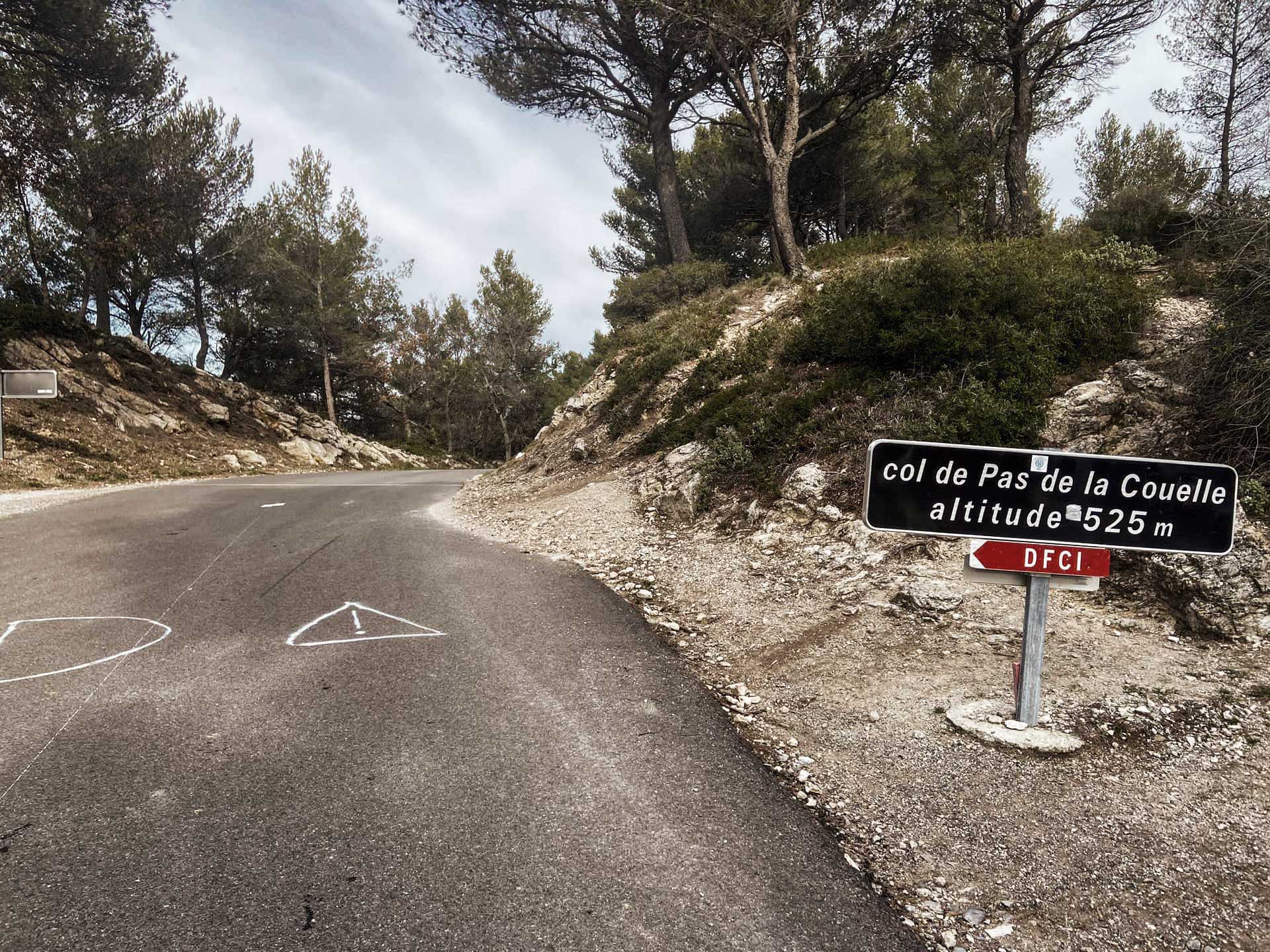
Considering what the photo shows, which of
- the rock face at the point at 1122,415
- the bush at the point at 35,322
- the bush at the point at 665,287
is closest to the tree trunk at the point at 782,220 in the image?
the bush at the point at 665,287

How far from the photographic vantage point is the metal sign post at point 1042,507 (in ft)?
10.6

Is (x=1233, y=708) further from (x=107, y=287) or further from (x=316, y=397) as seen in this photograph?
(x=316, y=397)

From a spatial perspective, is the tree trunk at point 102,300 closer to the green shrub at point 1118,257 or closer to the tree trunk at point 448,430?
the tree trunk at point 448,430

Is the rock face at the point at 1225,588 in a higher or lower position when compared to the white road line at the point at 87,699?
higher

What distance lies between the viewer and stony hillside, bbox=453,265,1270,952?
7.97ft

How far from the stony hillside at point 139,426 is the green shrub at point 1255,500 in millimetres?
21350

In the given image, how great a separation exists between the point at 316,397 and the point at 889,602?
4131 centimetres

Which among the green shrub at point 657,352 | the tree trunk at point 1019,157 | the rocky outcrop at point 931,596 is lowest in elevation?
the rocky outcrop at point 931,596

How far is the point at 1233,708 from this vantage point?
3559mm

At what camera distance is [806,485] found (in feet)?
24.1

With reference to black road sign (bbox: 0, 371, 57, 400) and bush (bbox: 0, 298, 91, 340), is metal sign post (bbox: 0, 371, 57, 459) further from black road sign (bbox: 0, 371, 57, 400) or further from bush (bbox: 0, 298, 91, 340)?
bush (bbox: 0, 298, 91, 340)

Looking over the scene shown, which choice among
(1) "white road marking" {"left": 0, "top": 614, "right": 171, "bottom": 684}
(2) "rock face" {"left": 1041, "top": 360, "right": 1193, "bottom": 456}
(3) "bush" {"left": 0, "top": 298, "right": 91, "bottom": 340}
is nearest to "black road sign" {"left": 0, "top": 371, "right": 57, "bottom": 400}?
(1) "white road marking" {"left": 0, "top": 614, "right": 171, "bottom": 684}

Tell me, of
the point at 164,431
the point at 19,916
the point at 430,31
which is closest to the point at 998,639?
the point at 19,916

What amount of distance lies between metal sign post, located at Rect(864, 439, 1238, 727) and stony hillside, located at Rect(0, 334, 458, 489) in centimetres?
1932
